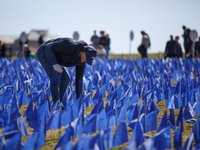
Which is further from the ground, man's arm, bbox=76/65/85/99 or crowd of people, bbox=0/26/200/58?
crowd of people, bbox=0/26/200/58

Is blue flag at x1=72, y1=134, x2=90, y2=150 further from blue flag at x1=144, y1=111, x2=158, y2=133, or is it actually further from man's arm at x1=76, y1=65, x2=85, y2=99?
man's arm at x1=76, y1=65, x2=85, y2=99

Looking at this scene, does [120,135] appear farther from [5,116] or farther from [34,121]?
[5,116]

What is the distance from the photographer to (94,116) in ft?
10.5

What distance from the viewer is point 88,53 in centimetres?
411

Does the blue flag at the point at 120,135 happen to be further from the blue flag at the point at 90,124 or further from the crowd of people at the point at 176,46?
the crowd of people at the point at 176,46

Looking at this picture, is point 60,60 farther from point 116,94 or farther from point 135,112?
point 135,112

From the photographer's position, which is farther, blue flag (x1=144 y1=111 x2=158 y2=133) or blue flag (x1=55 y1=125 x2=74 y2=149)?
blue flag (x1=144 y1=111 x2=158 y2=133)

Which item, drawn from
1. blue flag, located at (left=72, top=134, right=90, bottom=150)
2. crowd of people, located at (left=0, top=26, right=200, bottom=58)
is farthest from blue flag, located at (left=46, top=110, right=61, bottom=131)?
crowd of people, located at (left=0, top=26, right=200, bottom=58)

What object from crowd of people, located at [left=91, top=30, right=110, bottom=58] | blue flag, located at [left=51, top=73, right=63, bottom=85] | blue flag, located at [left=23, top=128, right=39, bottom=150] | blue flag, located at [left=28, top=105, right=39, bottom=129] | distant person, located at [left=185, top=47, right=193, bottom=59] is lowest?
blue flag, located at [left=28, top=105, right=39, bottom=129]

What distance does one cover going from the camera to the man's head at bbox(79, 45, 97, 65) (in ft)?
13.5

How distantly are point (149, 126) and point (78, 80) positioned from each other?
63.2 inches

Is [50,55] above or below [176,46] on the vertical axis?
below

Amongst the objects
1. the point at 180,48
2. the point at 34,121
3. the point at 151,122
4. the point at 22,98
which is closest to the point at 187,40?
the point at 180,48

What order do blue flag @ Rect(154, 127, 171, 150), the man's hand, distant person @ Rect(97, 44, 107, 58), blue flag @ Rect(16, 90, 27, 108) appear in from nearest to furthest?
blue flag @ Rect(154, 127, 171, 150) → the man's hand → blue flag @ Rect(16, 90, 27, 108) → distant person @ Rect(97, 44, 107, 58)
